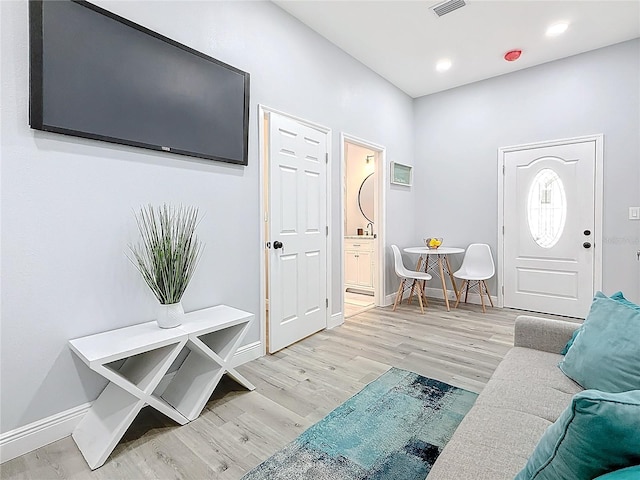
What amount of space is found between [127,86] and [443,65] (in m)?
3.56

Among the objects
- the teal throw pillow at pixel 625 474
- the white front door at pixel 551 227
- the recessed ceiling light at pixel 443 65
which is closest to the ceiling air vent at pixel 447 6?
the recessed ceiling light at pixel 443 65

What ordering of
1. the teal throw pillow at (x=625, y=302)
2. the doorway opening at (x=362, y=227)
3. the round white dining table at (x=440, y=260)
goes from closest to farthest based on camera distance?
the teal throw pillow at (x=625, y=302), the round white dining table at (x=440, y=260), the doorway opening at (x=362, y=227)

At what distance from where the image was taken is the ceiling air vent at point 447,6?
292cm

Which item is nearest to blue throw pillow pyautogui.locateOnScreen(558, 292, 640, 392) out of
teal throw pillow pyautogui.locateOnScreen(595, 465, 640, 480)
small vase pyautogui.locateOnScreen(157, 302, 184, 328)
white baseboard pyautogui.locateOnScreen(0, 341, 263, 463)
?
teal throw pillow pyautogui.locateOnScreen(595, 465, 640, 480)

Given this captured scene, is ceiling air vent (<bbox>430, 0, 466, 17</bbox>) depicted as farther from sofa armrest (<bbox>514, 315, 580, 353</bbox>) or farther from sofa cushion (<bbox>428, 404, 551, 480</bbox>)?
sofa cushion (<bbox>428, 404, 551, 480</bbox>)

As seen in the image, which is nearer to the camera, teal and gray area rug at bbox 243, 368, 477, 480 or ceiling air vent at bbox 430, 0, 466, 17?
teal and gray area rug at bbox 243, 368, 477, 480

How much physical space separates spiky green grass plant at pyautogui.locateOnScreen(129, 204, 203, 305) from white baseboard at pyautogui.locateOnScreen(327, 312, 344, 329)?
1759 millimetres

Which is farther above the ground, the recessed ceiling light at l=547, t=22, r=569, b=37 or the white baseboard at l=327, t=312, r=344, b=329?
the recessed ceiling light at l=547, t=22, r=569, b=37

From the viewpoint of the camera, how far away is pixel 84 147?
1.87m

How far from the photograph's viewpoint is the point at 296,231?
3.18 m

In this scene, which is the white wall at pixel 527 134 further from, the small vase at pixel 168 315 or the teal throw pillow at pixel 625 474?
the teal throw pillow at pixel 625 474

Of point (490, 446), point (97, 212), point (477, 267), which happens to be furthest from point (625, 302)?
point (477, 267)

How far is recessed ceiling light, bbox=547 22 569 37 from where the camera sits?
3.28 m

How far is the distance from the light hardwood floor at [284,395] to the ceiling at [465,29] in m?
3.01
